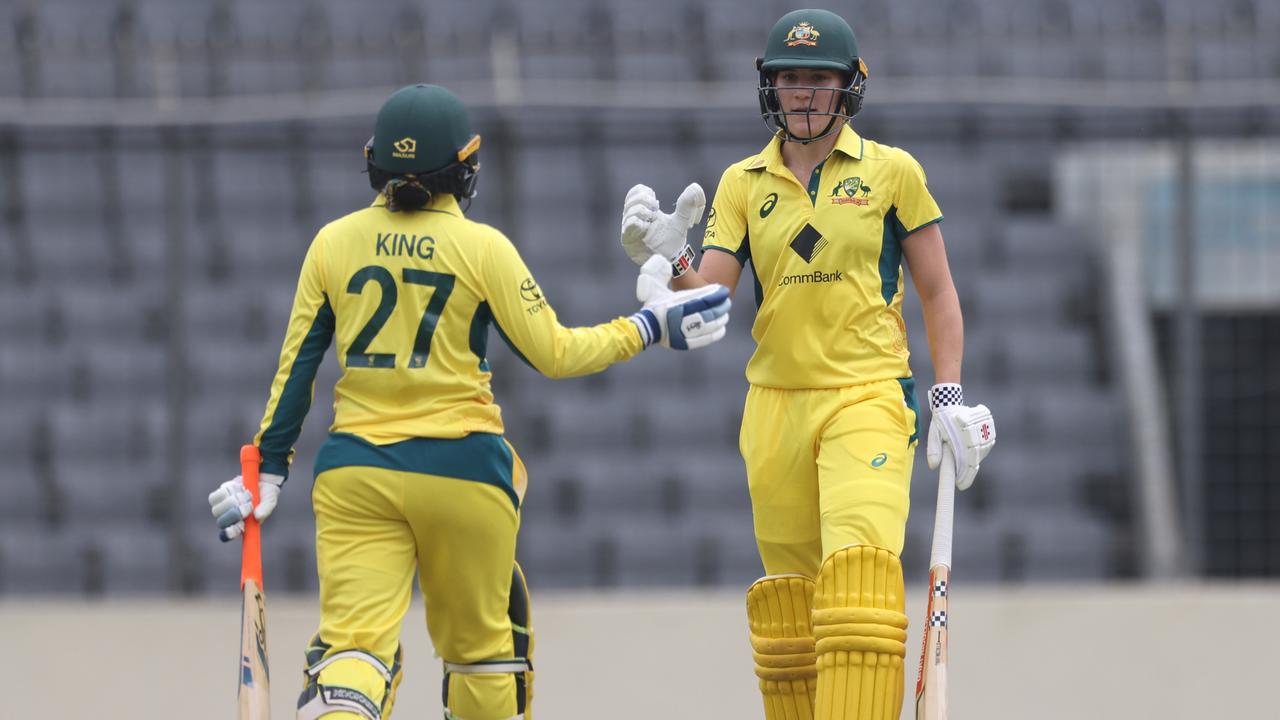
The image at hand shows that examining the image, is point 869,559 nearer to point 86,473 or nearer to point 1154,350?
point 1154,350

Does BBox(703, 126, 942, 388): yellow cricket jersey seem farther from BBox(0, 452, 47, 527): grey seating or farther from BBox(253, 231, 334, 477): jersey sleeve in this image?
BBox(0, 452, 47, 527): grey seating

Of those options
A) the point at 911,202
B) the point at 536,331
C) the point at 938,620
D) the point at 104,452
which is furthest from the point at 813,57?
the point at 104,452

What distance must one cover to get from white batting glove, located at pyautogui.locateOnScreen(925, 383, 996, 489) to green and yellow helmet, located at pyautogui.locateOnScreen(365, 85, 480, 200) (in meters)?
1.36

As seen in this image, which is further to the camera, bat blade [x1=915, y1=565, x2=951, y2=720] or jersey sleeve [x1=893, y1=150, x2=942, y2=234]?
jersey sleeve [x1=893, y1=150, x2=942, y2=234]

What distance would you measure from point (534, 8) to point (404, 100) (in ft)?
21.2

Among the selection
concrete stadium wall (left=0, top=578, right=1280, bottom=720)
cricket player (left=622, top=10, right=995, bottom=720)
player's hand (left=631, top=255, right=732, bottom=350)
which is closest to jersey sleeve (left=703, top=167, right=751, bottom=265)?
cricket player (left=622, top=10, right=995, bottom=720)

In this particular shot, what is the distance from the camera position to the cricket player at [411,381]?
4.26 metres

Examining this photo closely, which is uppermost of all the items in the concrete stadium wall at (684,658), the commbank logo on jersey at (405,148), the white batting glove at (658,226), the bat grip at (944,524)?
the commbank logo on jersey at (405,148)

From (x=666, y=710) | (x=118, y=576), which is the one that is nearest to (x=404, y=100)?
(x=666, y=710)

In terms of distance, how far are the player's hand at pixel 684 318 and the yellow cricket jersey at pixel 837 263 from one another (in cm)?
23

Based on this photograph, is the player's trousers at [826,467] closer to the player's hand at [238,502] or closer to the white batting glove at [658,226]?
the white batting glove at [658,226]

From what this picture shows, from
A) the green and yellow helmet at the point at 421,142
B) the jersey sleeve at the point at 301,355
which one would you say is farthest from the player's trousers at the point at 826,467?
the jersey sleeve at the point at 301,355

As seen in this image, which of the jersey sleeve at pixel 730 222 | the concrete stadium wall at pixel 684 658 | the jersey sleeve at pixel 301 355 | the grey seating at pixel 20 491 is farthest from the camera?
the grey seating at pixel 20 491

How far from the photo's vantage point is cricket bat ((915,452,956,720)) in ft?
14.3
